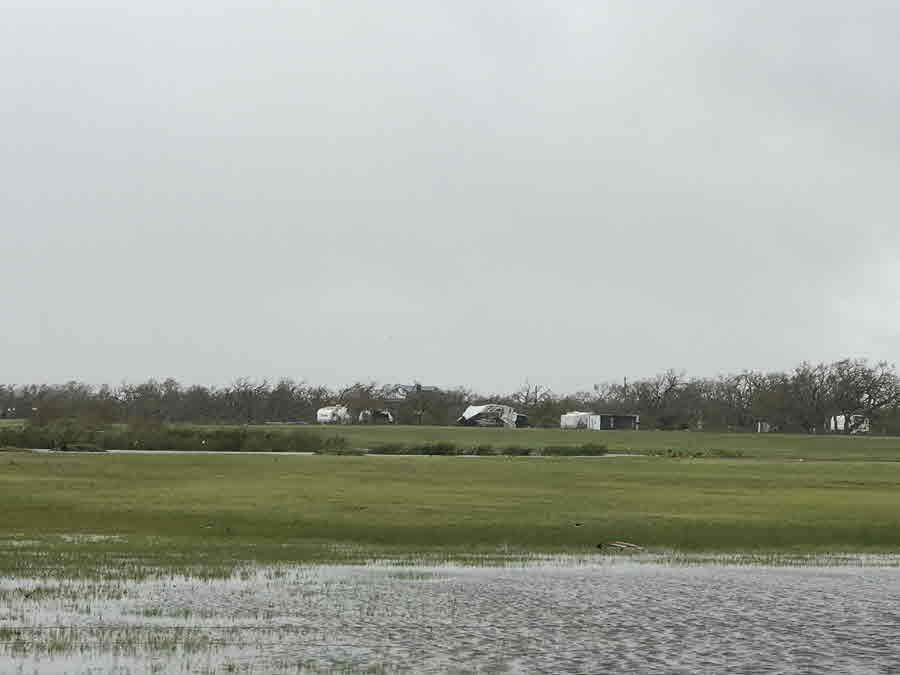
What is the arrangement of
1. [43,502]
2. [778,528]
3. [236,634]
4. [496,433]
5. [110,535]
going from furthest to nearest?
[496,433]
[43,502]
[778,528]
[110,535]
[236,634]

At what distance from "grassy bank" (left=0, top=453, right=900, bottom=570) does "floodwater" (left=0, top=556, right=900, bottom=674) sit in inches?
257

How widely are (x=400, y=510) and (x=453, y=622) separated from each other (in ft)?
89.4

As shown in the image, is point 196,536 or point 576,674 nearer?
point 576,674

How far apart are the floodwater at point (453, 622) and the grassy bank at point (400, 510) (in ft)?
21.4

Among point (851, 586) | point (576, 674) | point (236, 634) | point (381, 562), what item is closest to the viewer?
point (576, 674)

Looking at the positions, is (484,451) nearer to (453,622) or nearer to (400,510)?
(400,510)

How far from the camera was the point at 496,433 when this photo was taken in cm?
17275

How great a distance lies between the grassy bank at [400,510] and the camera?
4350cm

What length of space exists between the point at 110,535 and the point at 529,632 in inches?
914

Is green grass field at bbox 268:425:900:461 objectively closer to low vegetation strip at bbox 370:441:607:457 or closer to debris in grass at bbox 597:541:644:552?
low vegetation strip at bbox 370:441:607:457

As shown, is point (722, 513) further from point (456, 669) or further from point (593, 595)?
point (456, 669)

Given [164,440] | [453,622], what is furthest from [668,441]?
[453,622]

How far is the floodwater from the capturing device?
22219mm

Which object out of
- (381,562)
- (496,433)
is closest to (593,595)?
(381,562)
